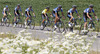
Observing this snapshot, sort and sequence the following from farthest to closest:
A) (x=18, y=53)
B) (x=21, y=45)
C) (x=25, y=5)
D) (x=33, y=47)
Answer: (x=25, y=5)
(x=21, y=45)
(x=33, y=47)
(x=18, y=53)

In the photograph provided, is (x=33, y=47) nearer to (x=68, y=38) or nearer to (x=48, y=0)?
(x=68, y=38)

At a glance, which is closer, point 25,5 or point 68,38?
point 68,38

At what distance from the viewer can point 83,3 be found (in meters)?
44.4

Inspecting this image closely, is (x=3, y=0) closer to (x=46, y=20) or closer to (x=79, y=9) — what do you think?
(x=79, y=9)

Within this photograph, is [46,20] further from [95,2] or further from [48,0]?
[48,0]

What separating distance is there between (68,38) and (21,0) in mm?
44130

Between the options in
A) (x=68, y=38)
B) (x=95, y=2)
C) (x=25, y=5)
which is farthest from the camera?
(x=25, y=5)

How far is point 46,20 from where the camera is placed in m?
19.2

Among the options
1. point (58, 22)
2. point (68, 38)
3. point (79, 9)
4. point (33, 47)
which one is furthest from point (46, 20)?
point (79, 9)

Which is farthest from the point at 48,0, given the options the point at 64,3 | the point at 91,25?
the point at 91,25

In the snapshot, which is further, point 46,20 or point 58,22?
point 46,20

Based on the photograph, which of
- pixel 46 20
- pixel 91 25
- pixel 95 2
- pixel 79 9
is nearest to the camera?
pixel 91 25

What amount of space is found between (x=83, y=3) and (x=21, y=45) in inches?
1546

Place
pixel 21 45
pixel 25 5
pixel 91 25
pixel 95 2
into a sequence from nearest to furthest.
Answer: pixel 21 45
pixel 91 25
pixel 95 2
pixel 25 5
